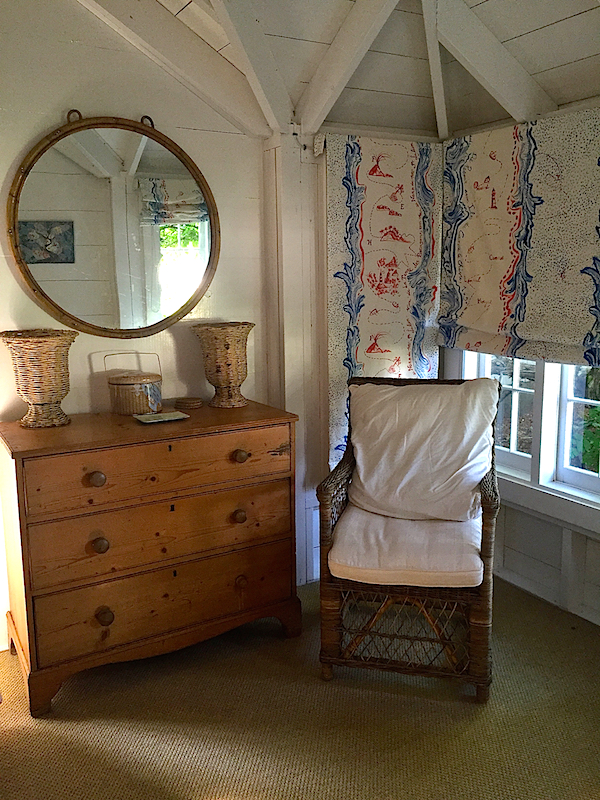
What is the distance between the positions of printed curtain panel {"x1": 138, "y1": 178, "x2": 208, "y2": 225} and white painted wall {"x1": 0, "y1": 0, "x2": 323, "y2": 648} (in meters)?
0.09

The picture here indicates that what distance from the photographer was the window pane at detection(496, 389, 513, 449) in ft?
9.84

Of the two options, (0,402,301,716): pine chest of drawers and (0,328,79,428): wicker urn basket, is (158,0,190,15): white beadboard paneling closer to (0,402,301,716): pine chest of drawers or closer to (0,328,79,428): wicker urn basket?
(0,328,79,428): wicker urn basket

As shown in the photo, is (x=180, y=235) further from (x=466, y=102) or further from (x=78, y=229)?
(x=466, y=102)

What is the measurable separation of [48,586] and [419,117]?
7.76 feet

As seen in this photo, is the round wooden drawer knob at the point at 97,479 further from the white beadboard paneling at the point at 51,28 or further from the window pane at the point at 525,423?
the window pane at the point at 525,423

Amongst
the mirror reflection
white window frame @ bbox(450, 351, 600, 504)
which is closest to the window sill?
white window frame @ bbox(450, 351, 600, 504)

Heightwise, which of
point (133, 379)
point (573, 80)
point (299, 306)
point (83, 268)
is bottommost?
point (133, 379)

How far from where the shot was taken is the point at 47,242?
2.38m

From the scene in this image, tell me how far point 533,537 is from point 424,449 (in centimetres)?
74

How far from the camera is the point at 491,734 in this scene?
79.0 inches

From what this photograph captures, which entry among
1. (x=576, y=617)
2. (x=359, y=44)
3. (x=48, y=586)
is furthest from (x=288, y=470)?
(x=359, y=44)

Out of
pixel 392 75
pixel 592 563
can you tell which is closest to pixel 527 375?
pixel 592 563

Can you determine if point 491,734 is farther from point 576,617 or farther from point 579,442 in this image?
point 579,442

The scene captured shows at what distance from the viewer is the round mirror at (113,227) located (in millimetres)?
2354
